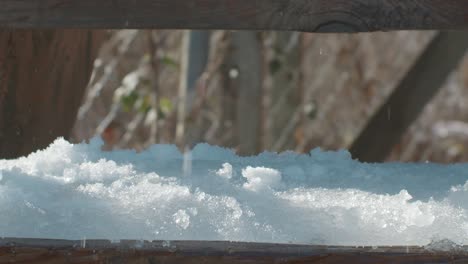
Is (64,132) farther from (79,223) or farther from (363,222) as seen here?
(363,222)

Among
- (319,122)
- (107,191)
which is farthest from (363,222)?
(319,122)

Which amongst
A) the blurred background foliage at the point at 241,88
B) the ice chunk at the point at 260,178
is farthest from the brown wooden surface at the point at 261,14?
the blurred background foliage at the point at 241,88

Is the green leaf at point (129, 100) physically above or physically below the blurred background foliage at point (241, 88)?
below

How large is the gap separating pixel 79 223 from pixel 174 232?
0.58 ft

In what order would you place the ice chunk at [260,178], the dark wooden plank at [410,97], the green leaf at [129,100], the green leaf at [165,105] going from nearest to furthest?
the ice chunk at [260,178]
the dark wooden plank at [410,97]
the green leaf at [129,100]
the green leaf at [165,105]

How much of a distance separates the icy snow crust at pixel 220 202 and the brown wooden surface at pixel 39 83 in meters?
0.28

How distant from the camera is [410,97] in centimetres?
479

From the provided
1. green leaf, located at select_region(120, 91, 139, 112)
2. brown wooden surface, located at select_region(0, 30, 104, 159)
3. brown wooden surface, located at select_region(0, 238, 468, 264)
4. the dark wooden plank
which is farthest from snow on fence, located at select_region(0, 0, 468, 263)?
green leaf, located at select_region(120, 91, 139, 112)

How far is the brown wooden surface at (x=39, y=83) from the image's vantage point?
2.19 meters

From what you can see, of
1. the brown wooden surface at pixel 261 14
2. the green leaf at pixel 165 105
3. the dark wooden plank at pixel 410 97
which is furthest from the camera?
the green leaf at pixel 165 105

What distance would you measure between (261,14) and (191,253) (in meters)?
0.50

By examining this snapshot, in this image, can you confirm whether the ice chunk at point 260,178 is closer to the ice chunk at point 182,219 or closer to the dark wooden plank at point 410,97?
the ice chunk at point 182,219

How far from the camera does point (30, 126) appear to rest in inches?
89.6

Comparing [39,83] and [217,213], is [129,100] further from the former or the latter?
[217,213]
